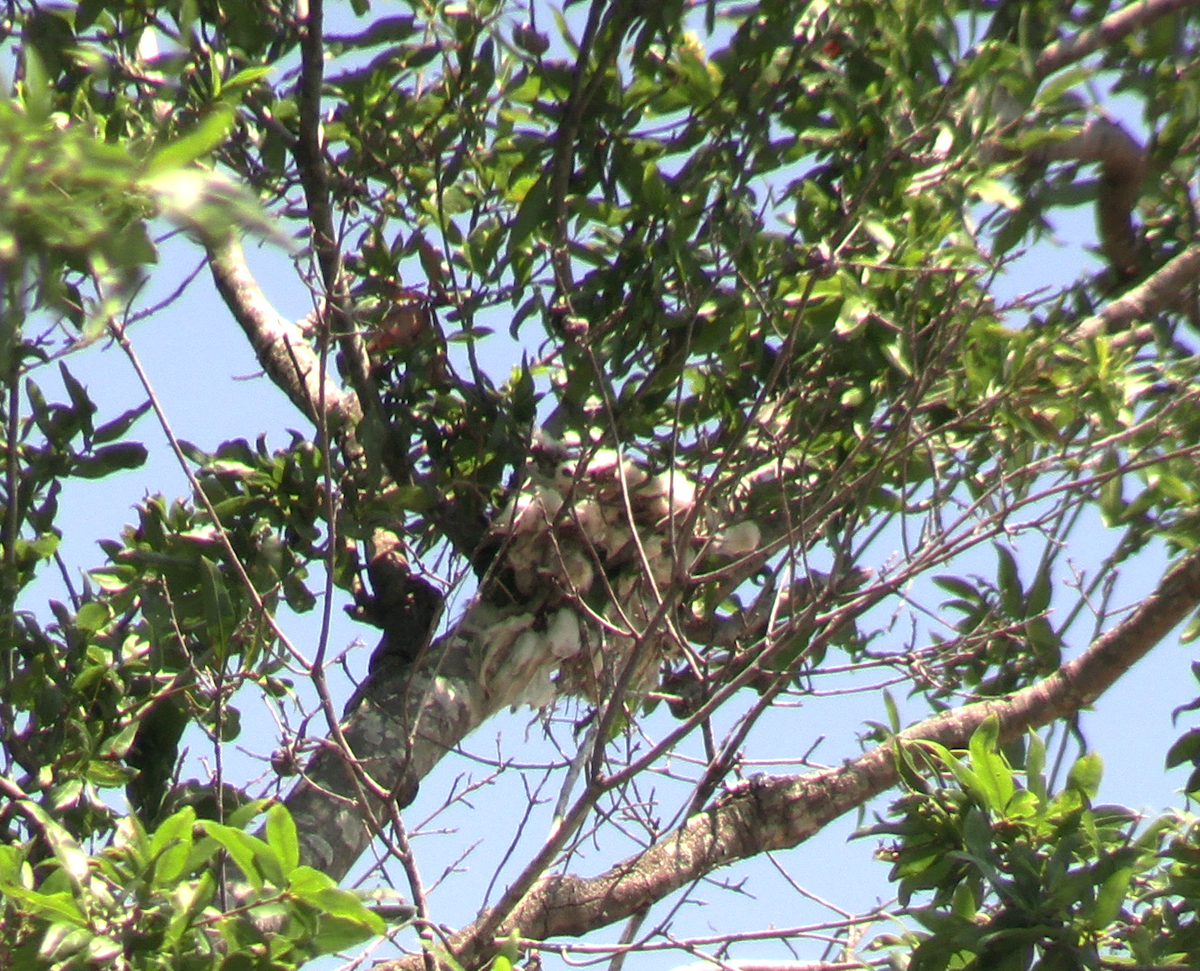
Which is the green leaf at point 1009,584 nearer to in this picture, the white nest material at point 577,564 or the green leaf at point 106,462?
the white nest material at point 577,564

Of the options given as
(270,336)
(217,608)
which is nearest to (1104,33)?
(217,608)

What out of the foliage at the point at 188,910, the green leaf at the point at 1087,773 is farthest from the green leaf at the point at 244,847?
the green leaf at the point at 1087,773

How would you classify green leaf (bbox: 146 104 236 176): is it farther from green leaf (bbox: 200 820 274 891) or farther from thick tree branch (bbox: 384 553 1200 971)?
thick tree branch (bbox: 384 553 1200 971)

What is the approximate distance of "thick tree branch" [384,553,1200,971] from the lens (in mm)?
1995

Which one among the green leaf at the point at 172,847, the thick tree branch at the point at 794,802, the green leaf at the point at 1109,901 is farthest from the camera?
the thick tree branch at the point at 794,802

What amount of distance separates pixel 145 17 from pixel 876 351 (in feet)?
3.33

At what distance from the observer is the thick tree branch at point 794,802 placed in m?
2.00

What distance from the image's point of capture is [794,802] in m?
2.09

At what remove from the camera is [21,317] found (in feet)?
1.99

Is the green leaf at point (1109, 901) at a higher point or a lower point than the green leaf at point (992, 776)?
lower

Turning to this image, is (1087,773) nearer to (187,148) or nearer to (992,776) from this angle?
(992,776)

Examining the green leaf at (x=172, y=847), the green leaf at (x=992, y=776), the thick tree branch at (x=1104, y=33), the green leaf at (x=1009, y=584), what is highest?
the green leaf at (x=1009, y=584)

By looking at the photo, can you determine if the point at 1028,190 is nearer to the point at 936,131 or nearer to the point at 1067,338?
the point at 936,131

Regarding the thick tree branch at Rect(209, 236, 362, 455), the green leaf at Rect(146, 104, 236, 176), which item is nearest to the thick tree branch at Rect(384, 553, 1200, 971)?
the thick tree branch at Rect(209, 236, 362, 455)
